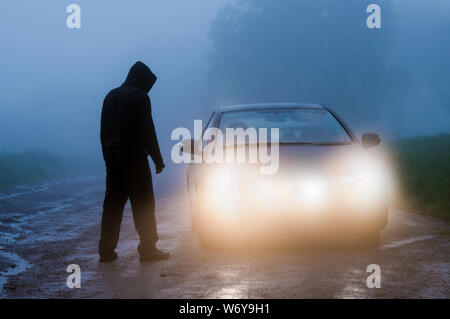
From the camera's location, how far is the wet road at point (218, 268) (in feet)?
16.1

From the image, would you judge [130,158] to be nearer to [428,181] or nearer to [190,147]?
[190,147]

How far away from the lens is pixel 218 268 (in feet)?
19.2

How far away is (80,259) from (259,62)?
48.6 meters

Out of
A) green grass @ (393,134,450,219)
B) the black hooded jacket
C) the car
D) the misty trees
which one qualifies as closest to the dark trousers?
the black hooded jacket

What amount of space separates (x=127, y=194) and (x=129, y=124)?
2.38ft

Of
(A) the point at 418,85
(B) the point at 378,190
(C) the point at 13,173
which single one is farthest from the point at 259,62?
(B) the point at 378,190

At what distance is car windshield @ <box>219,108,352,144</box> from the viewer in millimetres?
7598

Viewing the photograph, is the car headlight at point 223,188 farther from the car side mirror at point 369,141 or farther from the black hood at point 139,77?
the car side mirror at point 369,141

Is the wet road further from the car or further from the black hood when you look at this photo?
the black hood

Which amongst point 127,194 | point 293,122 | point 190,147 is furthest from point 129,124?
point 293,122

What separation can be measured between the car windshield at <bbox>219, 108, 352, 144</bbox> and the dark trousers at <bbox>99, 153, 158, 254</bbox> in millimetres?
1356
